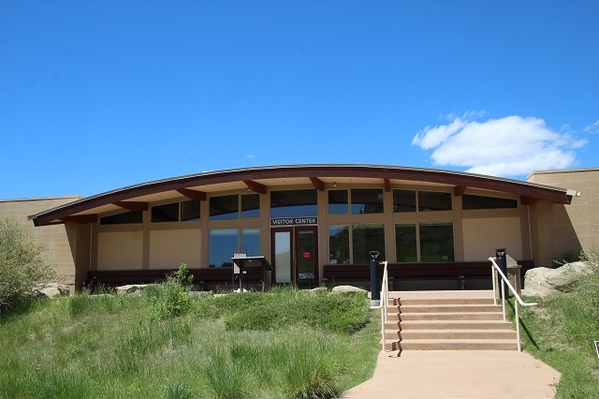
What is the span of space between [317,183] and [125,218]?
8.03 metres

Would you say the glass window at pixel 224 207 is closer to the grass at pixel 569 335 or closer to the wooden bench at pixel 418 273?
the wooden bench at pixel 418 273

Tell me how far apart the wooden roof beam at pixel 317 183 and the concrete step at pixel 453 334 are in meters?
7.93

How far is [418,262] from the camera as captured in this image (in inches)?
714

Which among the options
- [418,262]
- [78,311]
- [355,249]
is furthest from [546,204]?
[78,311]

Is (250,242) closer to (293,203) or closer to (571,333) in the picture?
(293,203)

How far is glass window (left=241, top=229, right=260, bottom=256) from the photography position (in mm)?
19406

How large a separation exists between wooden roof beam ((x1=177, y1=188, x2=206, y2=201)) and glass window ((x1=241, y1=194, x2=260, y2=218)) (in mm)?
1514

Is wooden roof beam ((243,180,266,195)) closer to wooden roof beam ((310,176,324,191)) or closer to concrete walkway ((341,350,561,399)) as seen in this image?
wooden roof beam ((310,176,324,191))

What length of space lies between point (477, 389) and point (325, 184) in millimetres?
12495

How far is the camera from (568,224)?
1667 cm

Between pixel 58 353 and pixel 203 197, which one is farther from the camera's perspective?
pixel 203 197

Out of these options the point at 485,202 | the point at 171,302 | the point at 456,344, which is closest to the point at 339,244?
the point at 485,202

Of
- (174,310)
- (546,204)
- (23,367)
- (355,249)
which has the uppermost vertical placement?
(546,204)

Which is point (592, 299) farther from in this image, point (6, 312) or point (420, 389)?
point (6, 312)
